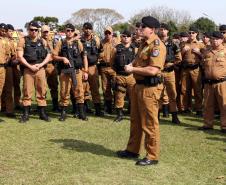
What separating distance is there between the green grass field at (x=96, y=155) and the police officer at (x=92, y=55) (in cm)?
A: 110

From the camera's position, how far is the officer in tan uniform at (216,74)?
8797mm

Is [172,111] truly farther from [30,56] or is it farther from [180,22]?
[180,22]

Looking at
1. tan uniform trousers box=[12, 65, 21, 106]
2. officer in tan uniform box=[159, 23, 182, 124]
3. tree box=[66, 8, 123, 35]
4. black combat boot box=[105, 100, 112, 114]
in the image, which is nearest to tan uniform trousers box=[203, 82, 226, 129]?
officer in tan uniform box=[159, 23, 182, 124]

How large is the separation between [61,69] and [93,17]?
38739 millimetres

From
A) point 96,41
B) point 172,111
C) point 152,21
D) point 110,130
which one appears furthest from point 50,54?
point 152,21

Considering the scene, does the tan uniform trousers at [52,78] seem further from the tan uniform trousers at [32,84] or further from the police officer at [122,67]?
the police officer at [122,67]

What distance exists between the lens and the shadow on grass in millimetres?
7138

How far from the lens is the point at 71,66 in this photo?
31.1 ft

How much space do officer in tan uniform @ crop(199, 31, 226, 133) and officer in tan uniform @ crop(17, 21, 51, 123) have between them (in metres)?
3.44

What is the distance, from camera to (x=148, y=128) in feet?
20.9

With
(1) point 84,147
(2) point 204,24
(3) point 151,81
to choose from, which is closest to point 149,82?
(3) point 151,81

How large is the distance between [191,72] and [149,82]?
476cm

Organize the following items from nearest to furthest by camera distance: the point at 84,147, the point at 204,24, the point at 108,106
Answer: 1. the point at 84,147
2. the point at 108,106
3. the point at 204,24

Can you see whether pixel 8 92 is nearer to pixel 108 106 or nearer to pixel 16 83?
pixel 16 83
